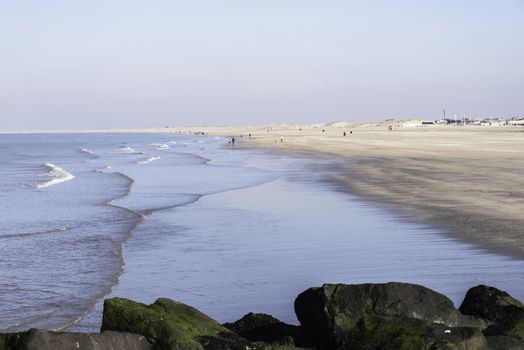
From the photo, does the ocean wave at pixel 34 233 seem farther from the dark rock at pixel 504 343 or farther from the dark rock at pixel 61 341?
the dark rock at pixel 504 343

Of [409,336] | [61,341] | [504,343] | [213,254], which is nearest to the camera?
[61,341]

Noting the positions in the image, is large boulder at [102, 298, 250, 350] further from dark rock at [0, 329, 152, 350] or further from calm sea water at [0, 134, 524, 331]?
calm sea water at [0, 134, 524, 331]

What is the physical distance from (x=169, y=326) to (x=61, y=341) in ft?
4.32

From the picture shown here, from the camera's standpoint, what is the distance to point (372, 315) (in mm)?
8133

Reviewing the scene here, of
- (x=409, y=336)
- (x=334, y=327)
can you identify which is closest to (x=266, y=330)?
(x=334, y=327)

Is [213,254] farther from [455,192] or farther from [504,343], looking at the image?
[455,192]

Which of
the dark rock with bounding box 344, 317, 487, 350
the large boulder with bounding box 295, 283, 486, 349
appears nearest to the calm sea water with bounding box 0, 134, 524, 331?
the large boulder with bounding box 295, 283, 486, 349

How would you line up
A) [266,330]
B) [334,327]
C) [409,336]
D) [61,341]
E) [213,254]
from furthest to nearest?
1. [213,254]
2. [266,330]
3. [334,327]
4. [409,336]
5. [61,341]

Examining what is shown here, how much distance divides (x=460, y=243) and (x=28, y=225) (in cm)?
1332

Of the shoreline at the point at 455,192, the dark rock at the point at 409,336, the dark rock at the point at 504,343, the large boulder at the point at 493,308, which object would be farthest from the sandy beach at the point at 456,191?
the dark rock at the point at 409,336

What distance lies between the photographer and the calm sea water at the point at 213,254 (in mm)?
14023

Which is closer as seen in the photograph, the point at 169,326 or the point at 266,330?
the point at 169,326

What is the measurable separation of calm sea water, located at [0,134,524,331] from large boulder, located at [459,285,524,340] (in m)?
3.10

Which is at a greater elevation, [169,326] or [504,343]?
[169,326]
